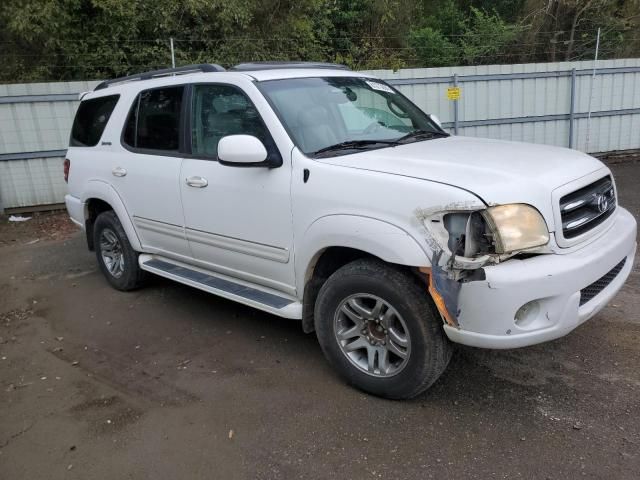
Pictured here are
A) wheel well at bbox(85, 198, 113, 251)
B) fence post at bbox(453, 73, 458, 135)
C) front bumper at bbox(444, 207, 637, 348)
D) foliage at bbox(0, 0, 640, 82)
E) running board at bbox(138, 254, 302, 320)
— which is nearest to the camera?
front bumper at bbox(444, 207, 637, 348)

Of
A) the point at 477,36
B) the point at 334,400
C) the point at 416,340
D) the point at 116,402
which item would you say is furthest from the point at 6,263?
the point at 477,36

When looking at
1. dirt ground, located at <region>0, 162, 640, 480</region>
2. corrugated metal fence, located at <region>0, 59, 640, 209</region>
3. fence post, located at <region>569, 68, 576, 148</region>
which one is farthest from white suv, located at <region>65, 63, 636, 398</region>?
fence post, located at <region>569, 68, 576, 148</region>

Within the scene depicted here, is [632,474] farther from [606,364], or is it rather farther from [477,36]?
[477,36]

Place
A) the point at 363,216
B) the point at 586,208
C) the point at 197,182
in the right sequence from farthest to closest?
the point at 197,182
the point at 586,208
the point at 363,216

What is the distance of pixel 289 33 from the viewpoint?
12422 mm

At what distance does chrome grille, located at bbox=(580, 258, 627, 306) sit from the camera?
3076 millimetres

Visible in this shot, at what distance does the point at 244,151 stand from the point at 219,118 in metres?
0.77

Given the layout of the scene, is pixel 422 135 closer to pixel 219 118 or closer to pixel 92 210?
pixel 219 118

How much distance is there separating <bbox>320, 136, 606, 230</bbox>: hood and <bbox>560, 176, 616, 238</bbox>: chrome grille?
0.10m

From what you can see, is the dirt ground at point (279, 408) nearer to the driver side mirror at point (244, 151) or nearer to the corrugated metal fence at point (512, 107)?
the driver side mirror at point (244, 151)

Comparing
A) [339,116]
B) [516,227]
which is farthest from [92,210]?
[516,227]

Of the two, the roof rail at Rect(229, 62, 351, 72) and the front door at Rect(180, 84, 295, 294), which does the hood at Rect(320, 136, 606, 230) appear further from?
the roof rail at Rect(229, 62, 351, 72)

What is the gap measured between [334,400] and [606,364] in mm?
1788

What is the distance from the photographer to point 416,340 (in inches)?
121
